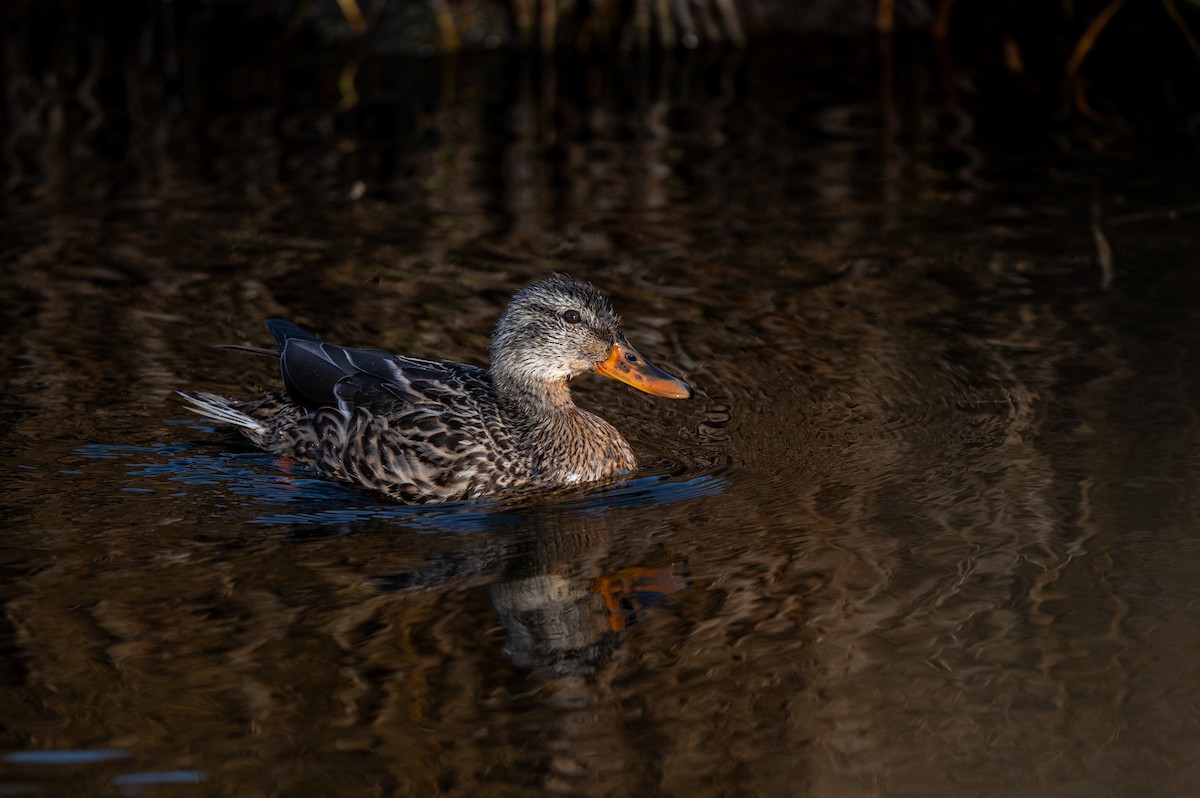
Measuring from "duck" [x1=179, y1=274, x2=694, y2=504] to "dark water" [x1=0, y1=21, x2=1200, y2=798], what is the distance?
0.19 metres

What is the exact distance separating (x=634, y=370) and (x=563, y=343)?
0.33 m

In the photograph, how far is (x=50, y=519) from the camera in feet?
20.7

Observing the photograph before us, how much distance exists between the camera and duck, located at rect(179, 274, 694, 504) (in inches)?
274

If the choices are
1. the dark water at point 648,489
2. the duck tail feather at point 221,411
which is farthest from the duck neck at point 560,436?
the duck tail feather at point 221,411

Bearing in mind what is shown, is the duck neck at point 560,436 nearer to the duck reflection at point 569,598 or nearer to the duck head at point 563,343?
the duck head at point 563,343

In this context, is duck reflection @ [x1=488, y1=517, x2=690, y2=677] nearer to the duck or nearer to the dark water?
the dark water

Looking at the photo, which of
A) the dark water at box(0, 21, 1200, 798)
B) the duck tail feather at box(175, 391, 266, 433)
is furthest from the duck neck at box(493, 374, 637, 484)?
the duck tail feather at box(175, 391, 266, 433)

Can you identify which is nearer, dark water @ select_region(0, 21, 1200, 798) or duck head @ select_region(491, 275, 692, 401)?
dark water @ select_region(0, 21, 1200, 798)

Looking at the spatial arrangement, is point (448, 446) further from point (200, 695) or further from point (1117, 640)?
point (1117, 640)

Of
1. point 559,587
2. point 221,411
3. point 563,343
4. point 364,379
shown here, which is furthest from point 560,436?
point 221,411

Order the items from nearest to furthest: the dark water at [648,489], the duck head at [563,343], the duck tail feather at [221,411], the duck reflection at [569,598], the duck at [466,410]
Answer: the dark water at [648,489] → the duck reflection at [569,598] → the duck at [466,410] → the duck head at [563,343] → the duck tail feather at [221,411]

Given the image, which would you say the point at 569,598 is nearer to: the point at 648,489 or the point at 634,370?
the point at 648,489

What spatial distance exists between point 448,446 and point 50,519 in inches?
63.0

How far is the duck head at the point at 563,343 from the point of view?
7.14 m
